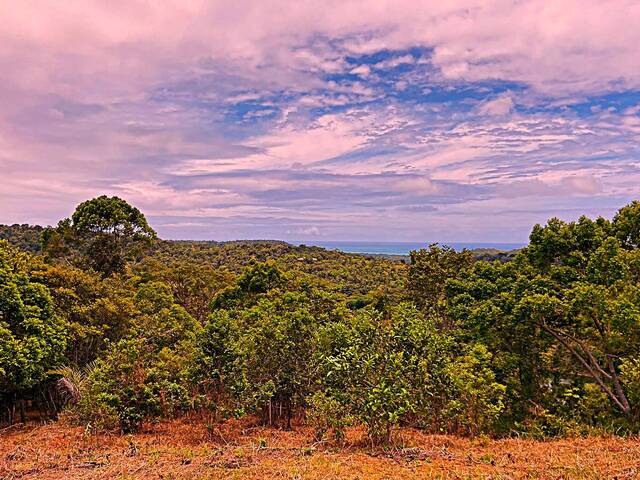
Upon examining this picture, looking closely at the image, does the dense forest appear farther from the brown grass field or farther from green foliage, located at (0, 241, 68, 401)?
the brown grass field

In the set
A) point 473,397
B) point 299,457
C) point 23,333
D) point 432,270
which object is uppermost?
point 432,270

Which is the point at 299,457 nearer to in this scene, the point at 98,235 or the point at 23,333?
the point at 23,333

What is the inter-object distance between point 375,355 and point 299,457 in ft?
8.79

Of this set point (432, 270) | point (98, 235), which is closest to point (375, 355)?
point (432, 270)

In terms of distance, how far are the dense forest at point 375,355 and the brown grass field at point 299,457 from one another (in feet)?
2.27

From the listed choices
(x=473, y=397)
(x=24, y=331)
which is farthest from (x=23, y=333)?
(x=473, y=397)

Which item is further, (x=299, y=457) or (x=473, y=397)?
(x=473, y=397)

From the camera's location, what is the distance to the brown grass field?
8484mm

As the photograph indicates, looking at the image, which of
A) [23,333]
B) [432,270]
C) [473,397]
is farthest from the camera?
[432,270]

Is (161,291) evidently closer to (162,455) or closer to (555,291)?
(162,455)

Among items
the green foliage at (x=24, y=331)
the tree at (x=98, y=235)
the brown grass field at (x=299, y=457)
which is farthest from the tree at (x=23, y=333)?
the tree at (x=98, y=235)

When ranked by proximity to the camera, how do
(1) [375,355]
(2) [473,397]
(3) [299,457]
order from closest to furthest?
1. (3) [299,457]
2. (1) [375,355]
3. (2) [473,397]

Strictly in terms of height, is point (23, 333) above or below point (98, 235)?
below

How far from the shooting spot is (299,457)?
964cm
